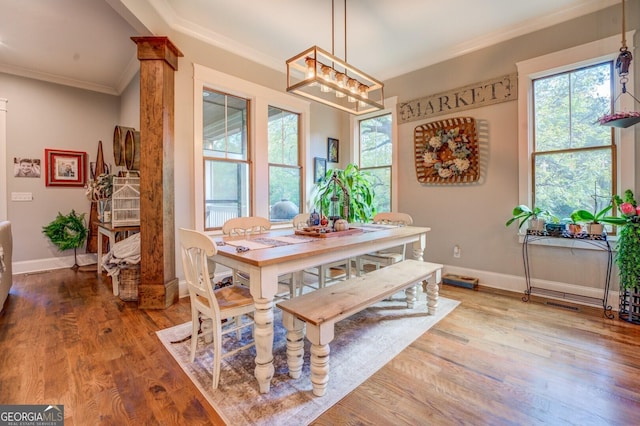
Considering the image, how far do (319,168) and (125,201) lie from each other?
8.96 ft

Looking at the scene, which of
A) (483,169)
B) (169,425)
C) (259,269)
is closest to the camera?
(169,425)

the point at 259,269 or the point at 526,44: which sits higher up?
the point at 526,44

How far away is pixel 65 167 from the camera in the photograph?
454 centimetres

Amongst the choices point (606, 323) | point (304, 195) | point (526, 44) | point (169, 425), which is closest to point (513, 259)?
point (606, 323)

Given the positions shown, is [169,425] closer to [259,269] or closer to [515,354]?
[259,269]

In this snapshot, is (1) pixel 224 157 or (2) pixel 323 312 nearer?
(2) pixel 323 312

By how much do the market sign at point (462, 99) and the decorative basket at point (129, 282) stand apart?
398cm

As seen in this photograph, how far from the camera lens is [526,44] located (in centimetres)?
325

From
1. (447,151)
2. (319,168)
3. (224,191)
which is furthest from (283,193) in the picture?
(447,151)

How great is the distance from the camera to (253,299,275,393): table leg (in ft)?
5.39

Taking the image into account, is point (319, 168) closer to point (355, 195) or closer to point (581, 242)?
point (355, 195)

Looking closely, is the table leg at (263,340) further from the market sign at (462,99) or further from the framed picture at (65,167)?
the framed picture at (65,167)

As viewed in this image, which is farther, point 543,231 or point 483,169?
point 483,169

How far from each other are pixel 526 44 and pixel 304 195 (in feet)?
10.9
